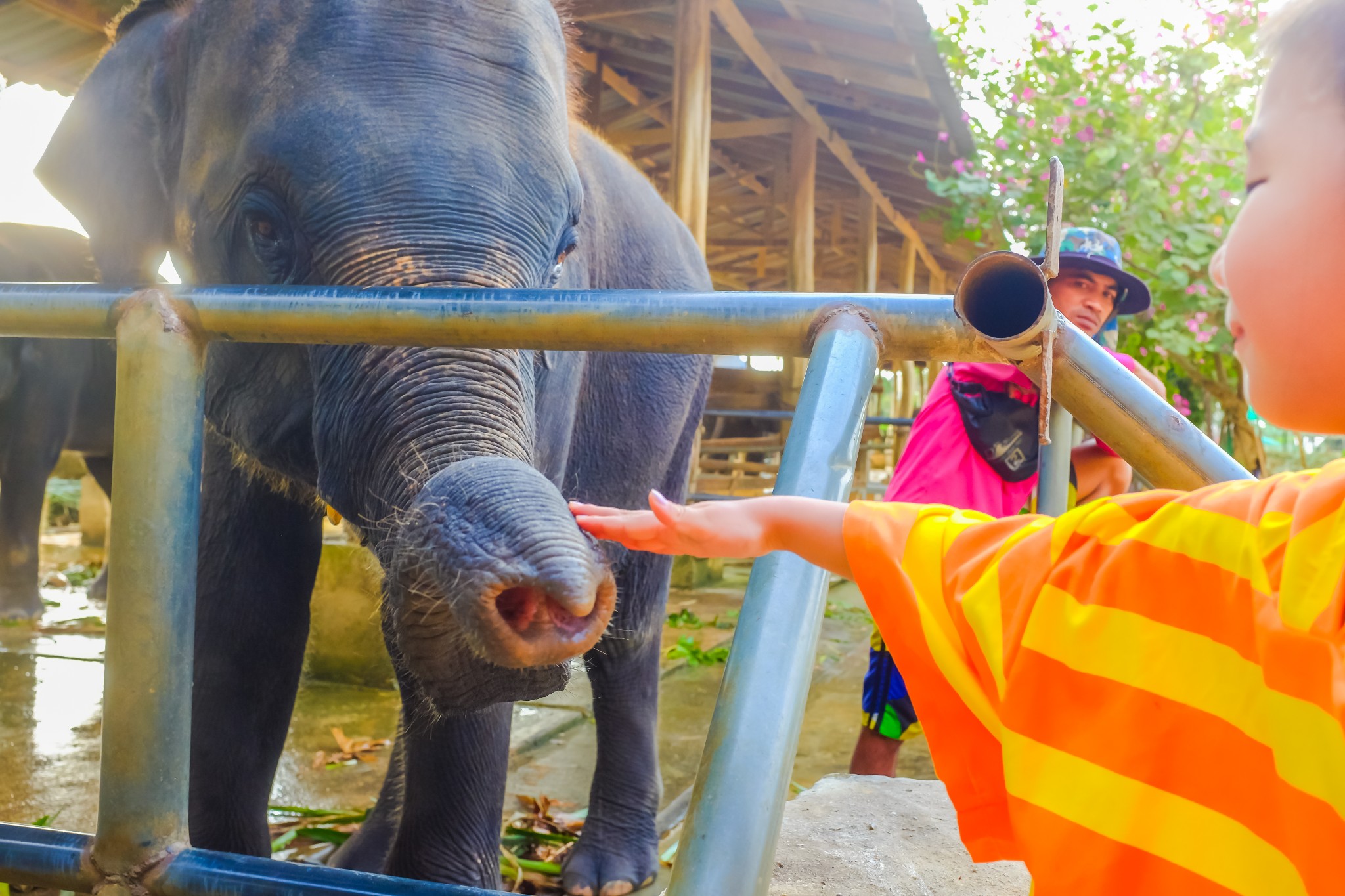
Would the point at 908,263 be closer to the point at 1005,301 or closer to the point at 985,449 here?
the point at 985,449

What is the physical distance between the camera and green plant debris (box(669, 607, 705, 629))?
6203 mm

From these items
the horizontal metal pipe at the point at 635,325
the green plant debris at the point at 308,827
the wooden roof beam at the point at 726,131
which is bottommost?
the green plant debris at the point at 308,827

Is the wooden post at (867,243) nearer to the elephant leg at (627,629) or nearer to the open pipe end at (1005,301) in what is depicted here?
the elephant leg at (627,629)

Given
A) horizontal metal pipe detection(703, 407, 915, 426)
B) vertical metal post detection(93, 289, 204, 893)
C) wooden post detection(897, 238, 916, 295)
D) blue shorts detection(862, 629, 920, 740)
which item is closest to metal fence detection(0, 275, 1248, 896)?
vertical metal post detection(93, 289, 204, 893)

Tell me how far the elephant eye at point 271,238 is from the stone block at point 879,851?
1320mm

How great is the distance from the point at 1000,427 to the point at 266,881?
2.22 m

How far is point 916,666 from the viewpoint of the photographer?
89 cm

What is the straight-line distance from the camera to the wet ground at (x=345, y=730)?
3225mm

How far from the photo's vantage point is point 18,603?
5.77 meters

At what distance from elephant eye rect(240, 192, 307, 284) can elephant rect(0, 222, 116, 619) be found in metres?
4.42

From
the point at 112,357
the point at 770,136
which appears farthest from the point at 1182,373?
the point at 112,357

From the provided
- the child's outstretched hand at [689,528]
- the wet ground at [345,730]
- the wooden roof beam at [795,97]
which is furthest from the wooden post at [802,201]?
the child's outstretched hand at [689,528]

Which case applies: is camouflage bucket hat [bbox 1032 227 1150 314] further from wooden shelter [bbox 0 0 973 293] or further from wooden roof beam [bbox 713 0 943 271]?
wooden roof beam [bbox 713 0 943 271]

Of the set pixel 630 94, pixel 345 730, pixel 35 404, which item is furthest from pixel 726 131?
pixel 345 730
